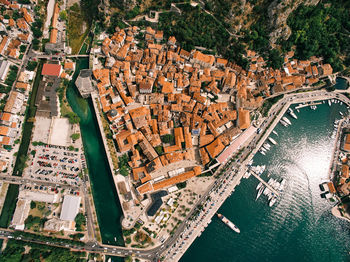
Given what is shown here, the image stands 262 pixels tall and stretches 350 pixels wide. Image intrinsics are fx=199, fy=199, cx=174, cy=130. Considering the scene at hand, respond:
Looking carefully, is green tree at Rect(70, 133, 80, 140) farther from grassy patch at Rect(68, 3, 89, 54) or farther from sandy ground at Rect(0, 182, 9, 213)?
grassy patch at Rect(68, 3, 89, 54)

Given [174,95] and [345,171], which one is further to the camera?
[174,95]

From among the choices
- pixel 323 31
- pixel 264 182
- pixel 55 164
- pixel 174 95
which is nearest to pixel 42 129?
pixel 55 164

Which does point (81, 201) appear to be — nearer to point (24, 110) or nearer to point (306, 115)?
point (24, 110)

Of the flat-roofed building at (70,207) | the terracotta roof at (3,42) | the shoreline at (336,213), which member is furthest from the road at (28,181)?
the shoreline at (336,213)

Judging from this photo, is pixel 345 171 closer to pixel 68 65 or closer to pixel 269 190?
pixel 269 190

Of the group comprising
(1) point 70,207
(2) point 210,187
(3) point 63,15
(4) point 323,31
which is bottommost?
(1) point 70,207

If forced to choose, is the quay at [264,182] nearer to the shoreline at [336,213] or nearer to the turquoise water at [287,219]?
the turquoise water at [287,219]
